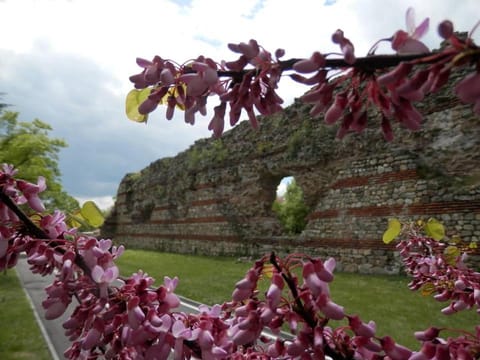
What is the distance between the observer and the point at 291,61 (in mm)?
646

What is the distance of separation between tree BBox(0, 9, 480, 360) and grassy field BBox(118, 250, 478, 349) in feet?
13.3

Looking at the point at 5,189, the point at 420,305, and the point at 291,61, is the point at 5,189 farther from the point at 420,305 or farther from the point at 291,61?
the point at 420,305

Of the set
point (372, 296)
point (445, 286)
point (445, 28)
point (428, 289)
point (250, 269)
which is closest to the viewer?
point (445, 28)

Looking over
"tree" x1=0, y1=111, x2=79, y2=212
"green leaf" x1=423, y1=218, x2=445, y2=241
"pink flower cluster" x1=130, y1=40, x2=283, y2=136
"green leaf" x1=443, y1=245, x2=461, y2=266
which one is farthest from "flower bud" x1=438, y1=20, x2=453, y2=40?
"tree" x1=0, y1=111, x2=79, y2=212

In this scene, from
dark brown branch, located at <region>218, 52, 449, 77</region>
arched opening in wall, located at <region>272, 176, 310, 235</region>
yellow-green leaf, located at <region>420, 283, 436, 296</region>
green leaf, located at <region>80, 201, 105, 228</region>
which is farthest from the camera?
arched opening in wall, located at <region>272, 176, 310, 235</region>

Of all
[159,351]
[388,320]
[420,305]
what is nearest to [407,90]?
[159,351]

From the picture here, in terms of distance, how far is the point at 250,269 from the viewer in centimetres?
71

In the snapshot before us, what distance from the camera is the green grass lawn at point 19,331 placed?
16.1 feet

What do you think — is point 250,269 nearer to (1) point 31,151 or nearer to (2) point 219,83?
(2) point 219,83

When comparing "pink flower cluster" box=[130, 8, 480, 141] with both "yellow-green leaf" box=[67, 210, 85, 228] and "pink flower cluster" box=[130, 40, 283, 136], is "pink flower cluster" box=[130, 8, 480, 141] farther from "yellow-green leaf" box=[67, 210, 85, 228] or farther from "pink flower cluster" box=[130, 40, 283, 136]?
"yellow-green leaf" box=[67, 210, 85, 228]

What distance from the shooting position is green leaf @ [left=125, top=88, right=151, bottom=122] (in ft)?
2.97

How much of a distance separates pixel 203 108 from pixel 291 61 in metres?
0.23

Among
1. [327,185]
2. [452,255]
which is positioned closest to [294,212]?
[327,185]

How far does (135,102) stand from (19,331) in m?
6.51
